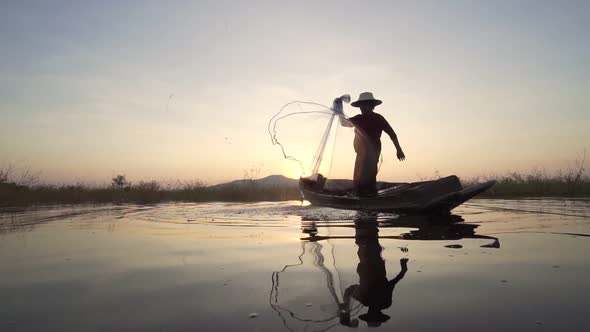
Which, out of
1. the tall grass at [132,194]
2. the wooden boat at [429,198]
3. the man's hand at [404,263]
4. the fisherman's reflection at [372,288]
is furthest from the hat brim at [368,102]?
the tall grass at [132,194]

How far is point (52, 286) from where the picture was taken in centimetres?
289

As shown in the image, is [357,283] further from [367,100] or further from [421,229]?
[367,100]

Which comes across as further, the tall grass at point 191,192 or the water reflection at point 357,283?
the tall grass at point 191,192

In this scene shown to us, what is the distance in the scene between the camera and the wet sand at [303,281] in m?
2.01

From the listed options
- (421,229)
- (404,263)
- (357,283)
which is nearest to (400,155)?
(421,229)

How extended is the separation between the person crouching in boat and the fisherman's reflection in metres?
4.89

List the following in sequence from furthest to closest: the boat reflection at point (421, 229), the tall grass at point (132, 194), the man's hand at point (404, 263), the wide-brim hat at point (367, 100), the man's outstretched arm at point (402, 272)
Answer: the tall grass at point (132, 194) → the wide-brim hat at point (367, 100) → the boat reflection at point (421, 229) → the man's hand at point (404, 263) → the man's outstretched arm at point (402, 272)

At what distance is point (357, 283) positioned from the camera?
8.72 ft

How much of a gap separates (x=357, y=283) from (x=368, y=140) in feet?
20.9

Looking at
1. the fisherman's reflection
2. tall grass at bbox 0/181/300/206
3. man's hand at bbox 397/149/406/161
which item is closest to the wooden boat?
man's hand at bbox 397/149/406/161

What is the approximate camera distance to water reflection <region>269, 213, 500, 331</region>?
6.54ft

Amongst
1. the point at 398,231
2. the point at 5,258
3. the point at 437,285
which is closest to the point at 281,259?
the point at 437,285

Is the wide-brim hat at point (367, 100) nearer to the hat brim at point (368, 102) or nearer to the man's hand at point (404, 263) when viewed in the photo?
the hat brim at point (368, 102)

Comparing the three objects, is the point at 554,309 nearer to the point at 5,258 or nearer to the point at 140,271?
the point at 140,271
